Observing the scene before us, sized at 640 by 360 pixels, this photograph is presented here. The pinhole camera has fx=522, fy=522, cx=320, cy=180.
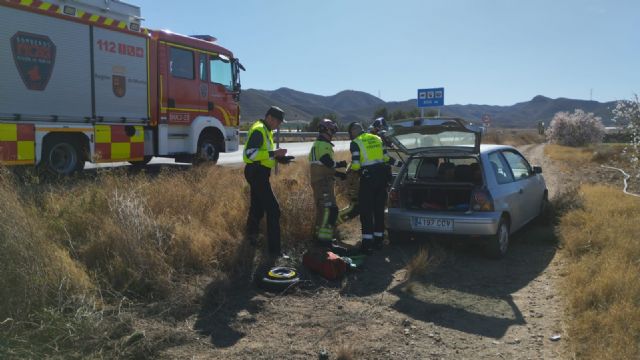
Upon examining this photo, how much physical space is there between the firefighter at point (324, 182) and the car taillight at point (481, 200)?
1641 millimetres

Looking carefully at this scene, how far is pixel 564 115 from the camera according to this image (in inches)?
1901

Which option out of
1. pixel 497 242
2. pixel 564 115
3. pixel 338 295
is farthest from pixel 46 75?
pixel 564 115

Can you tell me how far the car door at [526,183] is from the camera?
7262mm

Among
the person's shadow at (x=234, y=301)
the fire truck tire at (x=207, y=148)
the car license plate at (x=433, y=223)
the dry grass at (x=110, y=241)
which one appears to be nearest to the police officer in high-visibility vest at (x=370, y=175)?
the car license plate at (x=433, y=223)

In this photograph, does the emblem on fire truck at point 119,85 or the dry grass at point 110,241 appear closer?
the dry grass at point 110,241

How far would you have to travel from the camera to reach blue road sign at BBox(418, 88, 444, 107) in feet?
56.0

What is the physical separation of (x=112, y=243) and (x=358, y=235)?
3.75 meters

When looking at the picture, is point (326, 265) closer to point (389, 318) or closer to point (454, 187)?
point (389, 318)

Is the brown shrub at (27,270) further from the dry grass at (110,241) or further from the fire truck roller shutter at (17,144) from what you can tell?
the fire truck roller shutter at (17,144)

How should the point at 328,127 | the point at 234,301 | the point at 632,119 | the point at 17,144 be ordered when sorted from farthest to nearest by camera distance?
the point at 17,144, the point at 632,119, the point at 328,127, the point at 234,301

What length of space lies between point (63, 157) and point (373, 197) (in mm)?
6419

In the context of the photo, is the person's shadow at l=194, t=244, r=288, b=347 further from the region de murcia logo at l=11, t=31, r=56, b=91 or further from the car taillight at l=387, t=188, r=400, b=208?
the region de murcia logo at l=11, t=31, r=56, b=91

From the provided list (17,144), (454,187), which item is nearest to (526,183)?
(454,187)

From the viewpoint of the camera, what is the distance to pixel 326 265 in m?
5.28
